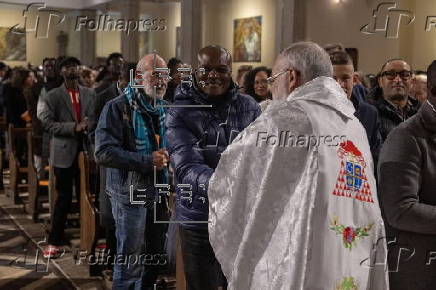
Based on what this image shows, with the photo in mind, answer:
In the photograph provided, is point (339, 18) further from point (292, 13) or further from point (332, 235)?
point (332, 235)

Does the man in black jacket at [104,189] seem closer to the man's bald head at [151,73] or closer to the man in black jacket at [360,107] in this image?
the man's bald head at [151,73]

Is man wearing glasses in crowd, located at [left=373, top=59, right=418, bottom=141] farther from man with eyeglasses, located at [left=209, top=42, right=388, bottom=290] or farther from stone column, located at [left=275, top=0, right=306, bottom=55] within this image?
stone column, located at [left=275, top=0, right=306, bottom=55]

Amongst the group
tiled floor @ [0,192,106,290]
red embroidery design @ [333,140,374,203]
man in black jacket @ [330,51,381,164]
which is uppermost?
man in black jacket @ [330,51,381,164]

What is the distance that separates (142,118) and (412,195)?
1.75 m

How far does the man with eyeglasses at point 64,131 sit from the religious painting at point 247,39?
734 centimetres

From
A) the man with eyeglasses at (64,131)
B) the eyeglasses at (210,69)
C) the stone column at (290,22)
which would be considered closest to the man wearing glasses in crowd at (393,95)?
the eyeglasses at (210,69)

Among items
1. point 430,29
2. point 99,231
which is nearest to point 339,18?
point 430,29

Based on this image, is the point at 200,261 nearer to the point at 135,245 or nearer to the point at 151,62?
the point at 135,245

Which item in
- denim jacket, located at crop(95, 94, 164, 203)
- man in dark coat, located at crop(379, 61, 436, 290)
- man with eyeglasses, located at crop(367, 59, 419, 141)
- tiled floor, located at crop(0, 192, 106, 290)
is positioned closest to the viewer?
man in dark coat, located at crop(379, 61, 436, 290)

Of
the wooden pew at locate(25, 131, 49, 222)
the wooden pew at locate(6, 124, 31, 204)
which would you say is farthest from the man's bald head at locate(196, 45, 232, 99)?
the wooden pew at locate(6, 124, 31, 204)

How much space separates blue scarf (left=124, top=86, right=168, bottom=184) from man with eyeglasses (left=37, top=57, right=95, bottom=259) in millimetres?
1722

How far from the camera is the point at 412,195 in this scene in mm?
2236

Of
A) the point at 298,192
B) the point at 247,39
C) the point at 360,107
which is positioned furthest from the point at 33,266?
the point at 247,39

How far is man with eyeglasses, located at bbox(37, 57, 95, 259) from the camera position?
5281 mm
